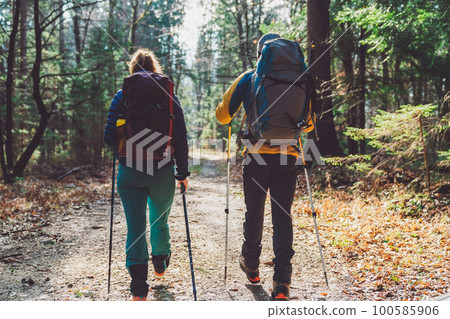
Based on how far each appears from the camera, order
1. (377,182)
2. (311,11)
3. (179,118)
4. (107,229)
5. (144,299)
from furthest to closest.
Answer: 1. (311,11)
2. (377,182)
3. (107,229)
4. (179,118)
5. (144,299)

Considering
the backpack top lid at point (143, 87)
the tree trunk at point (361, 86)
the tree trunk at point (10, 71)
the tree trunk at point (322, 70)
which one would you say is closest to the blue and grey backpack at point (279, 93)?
the backpack top lid at point (143, 87)

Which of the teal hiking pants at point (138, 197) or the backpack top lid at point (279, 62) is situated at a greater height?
the backpack top lid at point (279, 62)

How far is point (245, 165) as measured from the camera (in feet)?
10.4

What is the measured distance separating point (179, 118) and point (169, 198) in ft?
2.62

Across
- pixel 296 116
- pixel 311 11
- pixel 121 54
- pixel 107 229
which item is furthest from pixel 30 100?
pixel 296 116

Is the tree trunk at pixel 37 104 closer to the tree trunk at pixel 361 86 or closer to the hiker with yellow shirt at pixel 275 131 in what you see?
the hiker with yellow shirt at pixel 275 131

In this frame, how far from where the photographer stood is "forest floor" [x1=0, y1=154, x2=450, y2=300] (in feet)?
11.2

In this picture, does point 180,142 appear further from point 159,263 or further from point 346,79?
point 346,79

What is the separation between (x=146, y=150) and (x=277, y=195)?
1295 millimetres

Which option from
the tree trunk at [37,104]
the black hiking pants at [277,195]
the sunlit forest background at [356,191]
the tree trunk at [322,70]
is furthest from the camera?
the tree trunk at [37,104]

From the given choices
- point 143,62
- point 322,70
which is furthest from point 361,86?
point 143,62

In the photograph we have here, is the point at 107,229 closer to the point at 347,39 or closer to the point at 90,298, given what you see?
the point at 90,298

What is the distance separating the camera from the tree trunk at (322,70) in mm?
8352

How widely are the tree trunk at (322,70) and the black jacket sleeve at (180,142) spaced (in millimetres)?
5769
